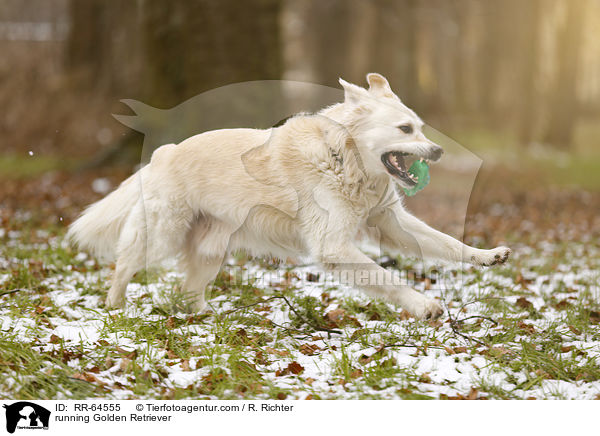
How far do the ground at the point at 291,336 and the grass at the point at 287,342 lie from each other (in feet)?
0.04

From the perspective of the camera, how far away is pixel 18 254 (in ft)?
19.1

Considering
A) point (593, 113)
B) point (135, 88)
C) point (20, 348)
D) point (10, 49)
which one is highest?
point (593, 113)

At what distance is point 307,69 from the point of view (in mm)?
27062

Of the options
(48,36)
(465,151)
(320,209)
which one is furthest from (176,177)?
(48,36)

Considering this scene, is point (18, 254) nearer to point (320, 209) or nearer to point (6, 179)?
point (320, 209)

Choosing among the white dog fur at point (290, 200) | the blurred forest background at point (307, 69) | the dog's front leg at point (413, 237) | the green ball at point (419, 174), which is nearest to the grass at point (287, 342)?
the white dog fur at point (290, 200)

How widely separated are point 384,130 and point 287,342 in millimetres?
1418

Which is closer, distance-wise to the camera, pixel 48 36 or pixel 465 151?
pixel 465 151

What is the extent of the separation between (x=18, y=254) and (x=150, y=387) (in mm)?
3026

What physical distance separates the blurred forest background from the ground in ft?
5.76
